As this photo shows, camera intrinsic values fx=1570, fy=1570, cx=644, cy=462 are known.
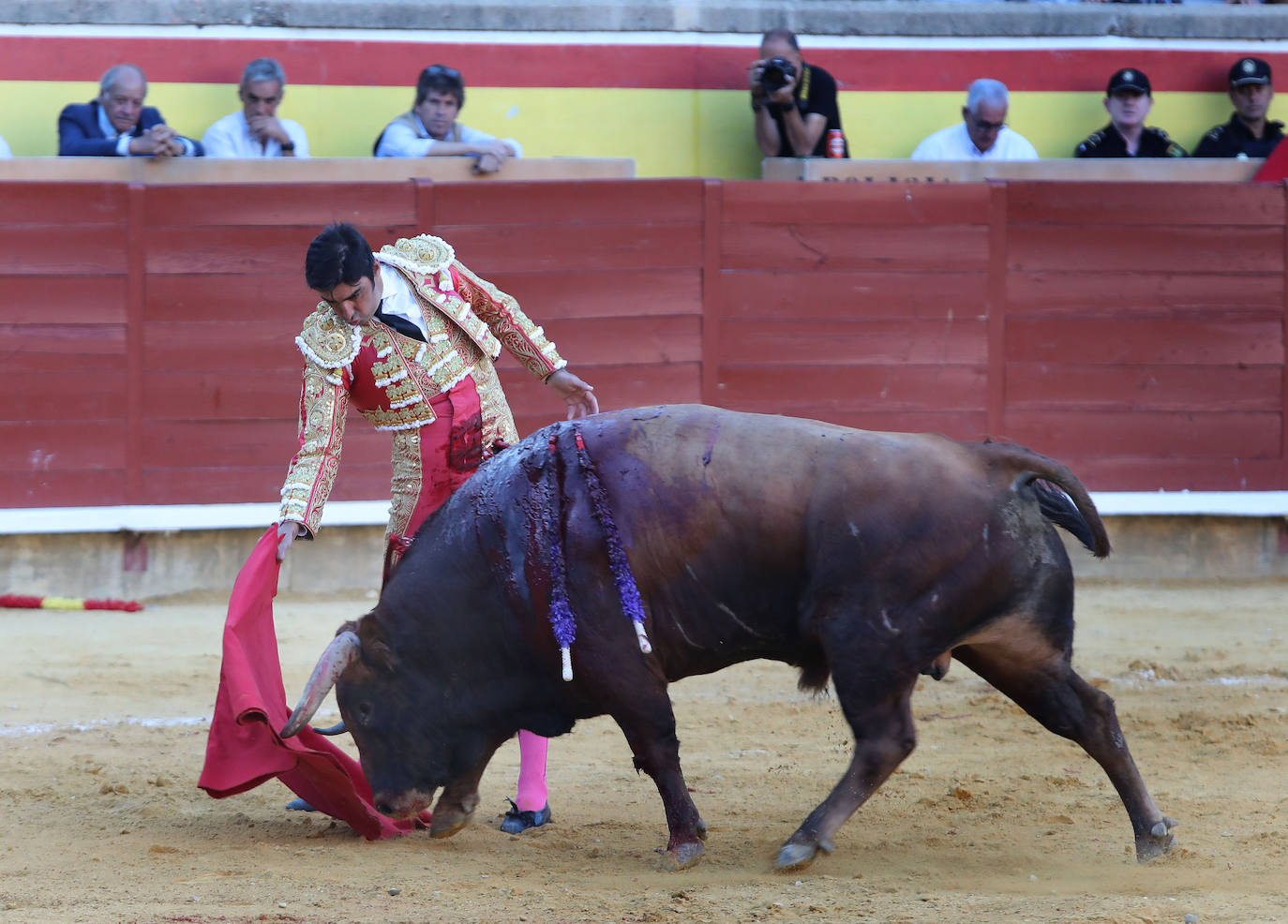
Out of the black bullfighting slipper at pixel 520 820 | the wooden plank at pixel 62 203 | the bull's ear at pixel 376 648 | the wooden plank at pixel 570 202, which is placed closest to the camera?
the bull's ear at pixel 376 648

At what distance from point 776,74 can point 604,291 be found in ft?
3.96

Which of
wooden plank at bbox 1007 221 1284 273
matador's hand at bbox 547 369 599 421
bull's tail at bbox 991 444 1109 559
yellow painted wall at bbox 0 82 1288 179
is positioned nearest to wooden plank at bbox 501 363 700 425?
yellow painted wall at bbox 0 82 1288 179

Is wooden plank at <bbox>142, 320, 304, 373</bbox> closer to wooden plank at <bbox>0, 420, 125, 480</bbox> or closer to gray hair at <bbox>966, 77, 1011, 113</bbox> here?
wooden plank at <bbox>0, 420, 125, 480</bbox>

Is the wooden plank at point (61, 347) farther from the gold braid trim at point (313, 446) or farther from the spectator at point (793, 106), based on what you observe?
the gold braid trim at point (313, 446)

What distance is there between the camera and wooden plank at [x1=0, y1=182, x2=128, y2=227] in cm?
619

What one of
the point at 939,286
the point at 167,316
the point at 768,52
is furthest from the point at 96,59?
the point at 939,286

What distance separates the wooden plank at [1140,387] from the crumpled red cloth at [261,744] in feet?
13.5

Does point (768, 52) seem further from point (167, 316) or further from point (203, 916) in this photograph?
point (203, 916)

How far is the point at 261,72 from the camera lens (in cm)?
649

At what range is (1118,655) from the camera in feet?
17.3

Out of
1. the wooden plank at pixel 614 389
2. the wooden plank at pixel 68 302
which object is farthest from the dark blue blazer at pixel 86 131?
the wooden plank at pixel 614 389

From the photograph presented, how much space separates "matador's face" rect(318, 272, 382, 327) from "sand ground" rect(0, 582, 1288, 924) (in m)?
1.12

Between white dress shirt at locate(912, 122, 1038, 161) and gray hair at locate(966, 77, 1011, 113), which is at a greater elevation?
gray hair at locate(966, 77, 1011, 113)

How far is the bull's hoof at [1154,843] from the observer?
3127 mm
